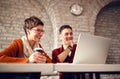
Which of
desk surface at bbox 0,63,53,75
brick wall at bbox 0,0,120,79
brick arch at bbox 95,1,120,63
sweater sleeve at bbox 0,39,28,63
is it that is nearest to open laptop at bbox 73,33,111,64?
desk surface at bbox 0,63,53,75

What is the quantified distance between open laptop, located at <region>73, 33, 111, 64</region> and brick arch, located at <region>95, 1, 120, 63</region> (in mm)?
3120

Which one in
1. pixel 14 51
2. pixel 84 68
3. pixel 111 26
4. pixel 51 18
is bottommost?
pixel 84 68

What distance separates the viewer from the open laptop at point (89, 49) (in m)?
1.70

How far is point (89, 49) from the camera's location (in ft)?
5.72

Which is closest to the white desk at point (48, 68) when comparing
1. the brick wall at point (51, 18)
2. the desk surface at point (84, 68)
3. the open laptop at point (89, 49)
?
the desk surface at point (84, 68)

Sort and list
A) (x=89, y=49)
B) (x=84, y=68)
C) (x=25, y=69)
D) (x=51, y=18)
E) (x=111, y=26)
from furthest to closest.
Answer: (x=111, y=26), (x=51, y=18), (x=89, y=49), (x=84, y=68), (x=25, y=69)

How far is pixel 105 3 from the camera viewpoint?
483 cm

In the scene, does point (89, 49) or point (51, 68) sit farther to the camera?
point (89, 49)

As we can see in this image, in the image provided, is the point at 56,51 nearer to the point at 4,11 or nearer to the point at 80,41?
the point at 80,41

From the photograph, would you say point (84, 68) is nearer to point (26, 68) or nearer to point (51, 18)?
point (26, 68)

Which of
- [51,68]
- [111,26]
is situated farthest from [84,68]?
[111,26]

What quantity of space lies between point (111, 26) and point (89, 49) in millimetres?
3482

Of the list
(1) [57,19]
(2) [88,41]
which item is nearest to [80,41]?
(2) [88,41]

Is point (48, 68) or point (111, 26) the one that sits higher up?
point (111, 26)
